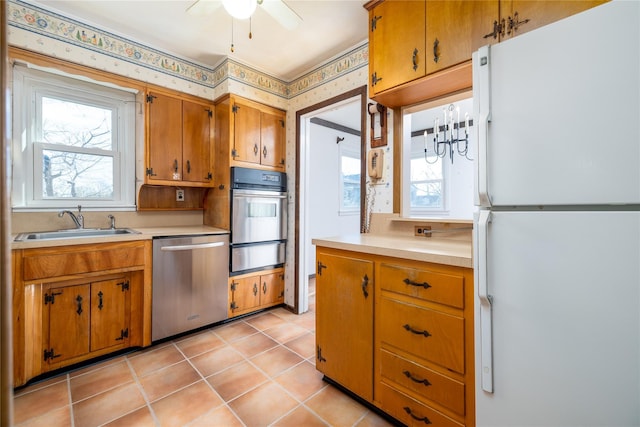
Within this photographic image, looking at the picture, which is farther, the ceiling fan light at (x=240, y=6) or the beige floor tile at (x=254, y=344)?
the beige floor tile at (x=254, y=344)

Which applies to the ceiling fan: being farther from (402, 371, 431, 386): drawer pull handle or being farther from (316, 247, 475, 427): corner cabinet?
(402, 371, 431, 386): drawer pull handle

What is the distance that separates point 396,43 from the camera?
182cm

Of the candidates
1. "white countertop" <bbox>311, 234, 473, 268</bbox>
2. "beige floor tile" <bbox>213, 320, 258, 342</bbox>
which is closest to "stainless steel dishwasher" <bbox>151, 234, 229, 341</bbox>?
"beige floor tile" <bbox>213, 320, 258, 342</bbox>

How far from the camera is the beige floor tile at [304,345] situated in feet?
7.40

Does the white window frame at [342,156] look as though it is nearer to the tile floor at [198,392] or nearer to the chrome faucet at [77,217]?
the tile floor at [198,392]

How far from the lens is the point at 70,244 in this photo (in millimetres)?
1913

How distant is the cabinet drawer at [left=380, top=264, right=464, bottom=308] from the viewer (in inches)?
48.5

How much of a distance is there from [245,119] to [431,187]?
354cm

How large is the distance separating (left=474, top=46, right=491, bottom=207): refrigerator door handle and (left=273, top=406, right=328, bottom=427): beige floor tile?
1428mm

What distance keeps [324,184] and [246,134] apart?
1.93 metres

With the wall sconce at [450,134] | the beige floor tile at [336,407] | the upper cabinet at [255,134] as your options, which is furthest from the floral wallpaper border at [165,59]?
the beige floor tile at [336,407]

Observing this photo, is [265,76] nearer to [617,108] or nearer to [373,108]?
[373,108]

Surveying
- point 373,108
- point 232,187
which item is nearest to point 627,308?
point 373,108

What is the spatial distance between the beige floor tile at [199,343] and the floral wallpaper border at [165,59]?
8.28 ft
